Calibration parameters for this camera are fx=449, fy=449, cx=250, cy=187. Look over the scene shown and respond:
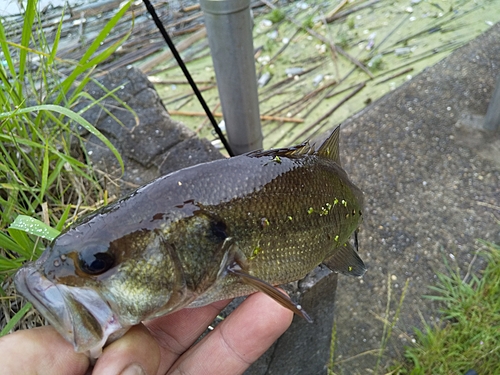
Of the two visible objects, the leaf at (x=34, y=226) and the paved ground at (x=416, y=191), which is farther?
the paved ground at (x=416, y=191)

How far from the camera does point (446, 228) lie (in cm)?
307

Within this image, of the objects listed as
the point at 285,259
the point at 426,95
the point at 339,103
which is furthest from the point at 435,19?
the point at 285,259

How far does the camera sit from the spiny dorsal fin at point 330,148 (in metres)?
1.80

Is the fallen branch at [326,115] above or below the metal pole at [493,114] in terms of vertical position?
below

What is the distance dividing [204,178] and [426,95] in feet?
9.86

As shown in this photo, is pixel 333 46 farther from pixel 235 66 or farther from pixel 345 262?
pixel 345 262

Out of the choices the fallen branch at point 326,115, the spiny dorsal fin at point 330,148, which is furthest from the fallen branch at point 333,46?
the spiny dorsal fin at point 330,148

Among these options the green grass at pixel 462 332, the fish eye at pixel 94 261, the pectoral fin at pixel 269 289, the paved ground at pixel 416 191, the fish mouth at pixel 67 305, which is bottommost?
the green grass at pixel 462 332

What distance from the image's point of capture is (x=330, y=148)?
1849mm

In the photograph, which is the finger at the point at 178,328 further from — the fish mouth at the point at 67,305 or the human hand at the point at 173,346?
the fish mouth at the point at 67,305

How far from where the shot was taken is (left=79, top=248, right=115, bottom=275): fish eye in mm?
1326

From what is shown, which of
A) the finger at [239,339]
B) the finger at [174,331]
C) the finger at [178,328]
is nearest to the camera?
the finger at [174,331]

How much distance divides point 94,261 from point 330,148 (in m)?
1.02

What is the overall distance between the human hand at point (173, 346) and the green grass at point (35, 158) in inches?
11.4
